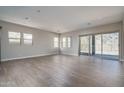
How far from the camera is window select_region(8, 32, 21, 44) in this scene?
5844 millimetres

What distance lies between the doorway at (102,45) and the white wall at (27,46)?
3.47 metres

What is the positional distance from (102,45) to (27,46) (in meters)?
5.96

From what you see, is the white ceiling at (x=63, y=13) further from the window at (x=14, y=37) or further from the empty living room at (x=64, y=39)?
the window at (x=14, y=37)

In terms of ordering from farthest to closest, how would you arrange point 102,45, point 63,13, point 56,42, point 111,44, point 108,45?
point 56,42
point 102,45
point 108,45
point 111,44
point 63,13

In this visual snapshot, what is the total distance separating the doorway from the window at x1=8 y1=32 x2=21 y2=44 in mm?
5403

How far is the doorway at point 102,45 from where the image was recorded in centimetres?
583

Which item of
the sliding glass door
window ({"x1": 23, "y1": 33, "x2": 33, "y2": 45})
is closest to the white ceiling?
the sliding glass door

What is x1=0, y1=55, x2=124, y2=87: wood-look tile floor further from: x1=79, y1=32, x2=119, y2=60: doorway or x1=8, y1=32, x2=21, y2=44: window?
x1=8, y1=32, x2=21, y2=44: window

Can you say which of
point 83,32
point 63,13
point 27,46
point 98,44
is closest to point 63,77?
point 63,13

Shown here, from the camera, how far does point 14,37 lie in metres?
6.05

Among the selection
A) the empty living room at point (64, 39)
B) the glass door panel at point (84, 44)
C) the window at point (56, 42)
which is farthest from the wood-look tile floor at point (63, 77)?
the window at point (56, 42)

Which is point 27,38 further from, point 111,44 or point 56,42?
point 111,44

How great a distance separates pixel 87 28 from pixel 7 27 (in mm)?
6071
